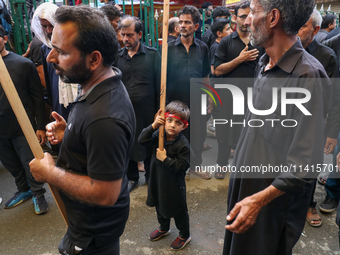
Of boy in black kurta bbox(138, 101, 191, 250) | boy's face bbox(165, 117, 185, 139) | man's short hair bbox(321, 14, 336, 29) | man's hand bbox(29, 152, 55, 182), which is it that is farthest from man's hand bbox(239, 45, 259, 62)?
man's short hair bbox(321, 14, 336, 29)

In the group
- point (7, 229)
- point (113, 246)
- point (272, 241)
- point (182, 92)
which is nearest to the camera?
point (113, 246)

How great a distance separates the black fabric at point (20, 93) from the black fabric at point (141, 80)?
993mm

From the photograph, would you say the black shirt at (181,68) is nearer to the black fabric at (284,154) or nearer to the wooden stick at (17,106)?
the black fabric at (284,154)

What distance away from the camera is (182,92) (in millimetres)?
3664

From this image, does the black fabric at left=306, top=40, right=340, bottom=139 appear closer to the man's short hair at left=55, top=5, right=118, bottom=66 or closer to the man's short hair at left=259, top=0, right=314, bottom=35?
the man's short hair at left=259, top=0, right=314, bottom=35

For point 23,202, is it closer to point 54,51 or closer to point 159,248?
point 159,248

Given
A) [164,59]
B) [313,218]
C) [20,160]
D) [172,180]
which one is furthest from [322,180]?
[20,160]

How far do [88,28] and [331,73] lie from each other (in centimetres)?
266

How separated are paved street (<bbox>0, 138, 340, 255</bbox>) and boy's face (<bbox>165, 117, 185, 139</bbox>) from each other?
112cm

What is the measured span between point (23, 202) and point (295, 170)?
10.5 feet

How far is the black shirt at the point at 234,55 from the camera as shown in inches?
135

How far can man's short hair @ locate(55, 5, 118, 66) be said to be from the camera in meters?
1.26

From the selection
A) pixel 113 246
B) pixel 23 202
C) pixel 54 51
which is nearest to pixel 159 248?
pixel 113 246

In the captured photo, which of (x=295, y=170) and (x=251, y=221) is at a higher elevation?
(x=295, y=170)
